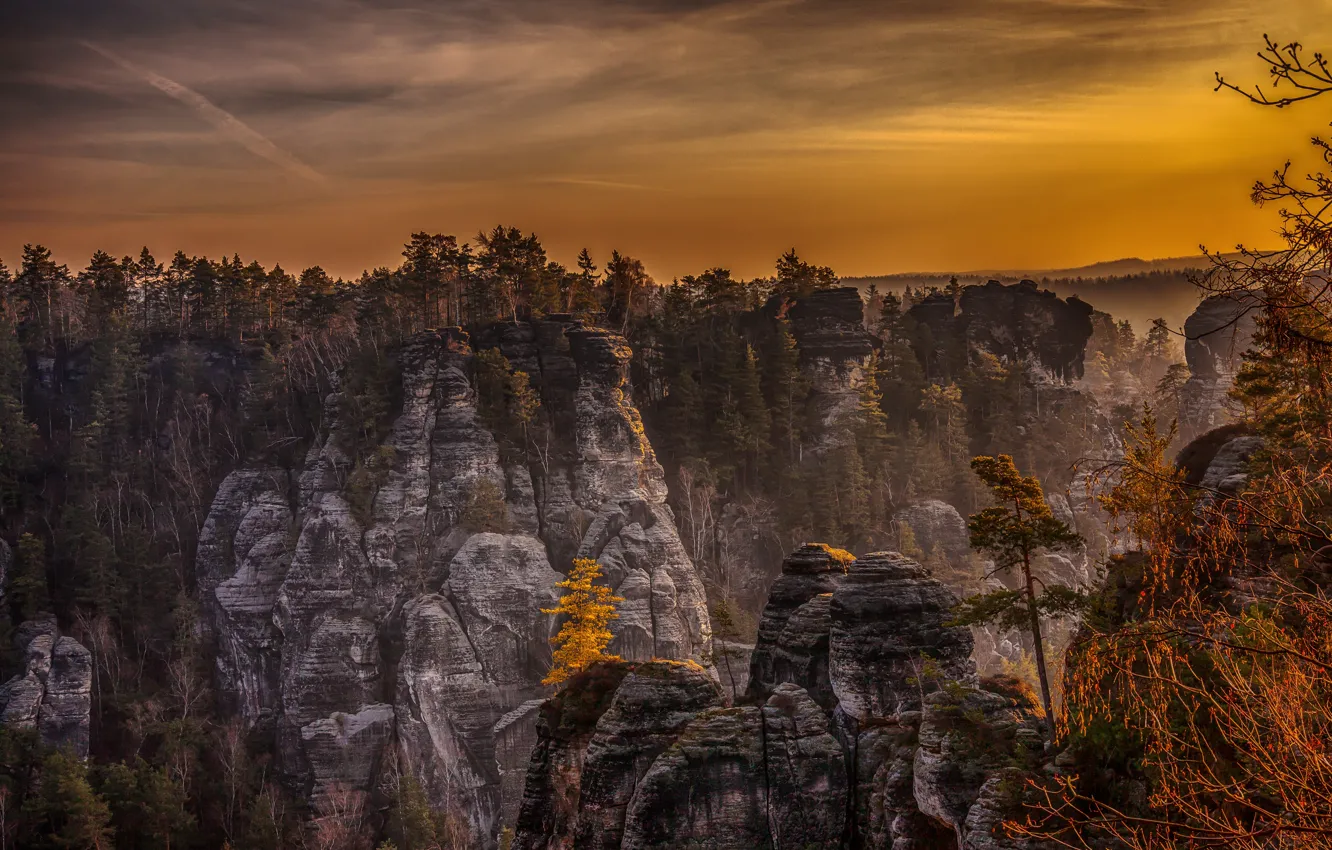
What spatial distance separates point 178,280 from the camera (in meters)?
99.4

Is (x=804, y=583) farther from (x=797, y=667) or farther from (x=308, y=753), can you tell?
(x=308, y=753)

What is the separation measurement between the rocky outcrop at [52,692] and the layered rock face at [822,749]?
168 feet

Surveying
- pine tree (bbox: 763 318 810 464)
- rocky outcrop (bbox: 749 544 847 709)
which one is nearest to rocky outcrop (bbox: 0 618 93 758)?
rocky outcrop (bbox: 749 544 847 709)

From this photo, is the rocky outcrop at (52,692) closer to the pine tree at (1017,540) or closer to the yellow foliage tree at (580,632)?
the yellow foliage tree at (580,632)

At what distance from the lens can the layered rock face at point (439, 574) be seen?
205ft

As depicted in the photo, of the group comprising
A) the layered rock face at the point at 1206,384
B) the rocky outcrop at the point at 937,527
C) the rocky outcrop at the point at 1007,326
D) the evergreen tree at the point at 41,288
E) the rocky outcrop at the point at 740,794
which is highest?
the evergreen tree at the point at 41,288

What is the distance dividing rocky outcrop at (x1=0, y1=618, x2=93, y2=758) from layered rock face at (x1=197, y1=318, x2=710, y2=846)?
878 cm

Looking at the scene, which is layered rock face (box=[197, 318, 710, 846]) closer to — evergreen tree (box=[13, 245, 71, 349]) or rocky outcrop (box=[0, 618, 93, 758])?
rocky outcrop (box=[0, 618, 93, 758])

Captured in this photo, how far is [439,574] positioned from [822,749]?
44449 millimetres

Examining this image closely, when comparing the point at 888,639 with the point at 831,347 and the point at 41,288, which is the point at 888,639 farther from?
the point at 41,288

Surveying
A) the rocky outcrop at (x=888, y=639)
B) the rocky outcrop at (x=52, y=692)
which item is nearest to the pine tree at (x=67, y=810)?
the rocky outcrop at (x=52, y=692)

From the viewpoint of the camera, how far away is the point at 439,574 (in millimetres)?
67938

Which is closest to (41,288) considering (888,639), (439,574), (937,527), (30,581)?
(30,581)

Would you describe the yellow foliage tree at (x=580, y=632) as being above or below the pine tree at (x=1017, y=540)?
below
